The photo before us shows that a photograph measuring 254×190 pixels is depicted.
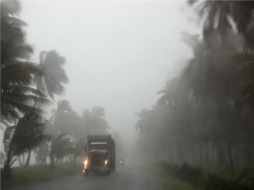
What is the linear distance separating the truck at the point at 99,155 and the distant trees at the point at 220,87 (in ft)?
28.8

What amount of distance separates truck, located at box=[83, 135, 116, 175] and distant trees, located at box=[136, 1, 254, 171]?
8772 millimetres

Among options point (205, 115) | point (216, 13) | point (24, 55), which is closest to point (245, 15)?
point (216, 13)

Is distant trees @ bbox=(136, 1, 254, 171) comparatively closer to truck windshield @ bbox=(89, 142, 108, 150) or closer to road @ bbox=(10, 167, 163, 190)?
road @ bbox=(10, 167, 163, 190)

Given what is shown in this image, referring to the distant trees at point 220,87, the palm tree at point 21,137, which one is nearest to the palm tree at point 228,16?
the distant trees at point 220,87

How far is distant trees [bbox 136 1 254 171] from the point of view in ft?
82.4

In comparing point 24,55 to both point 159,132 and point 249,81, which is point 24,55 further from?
point 159,132

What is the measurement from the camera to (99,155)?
4075cm

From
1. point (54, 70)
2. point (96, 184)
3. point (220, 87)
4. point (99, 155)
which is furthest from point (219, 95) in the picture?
point (54, 70)

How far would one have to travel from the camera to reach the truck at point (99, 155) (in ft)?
131

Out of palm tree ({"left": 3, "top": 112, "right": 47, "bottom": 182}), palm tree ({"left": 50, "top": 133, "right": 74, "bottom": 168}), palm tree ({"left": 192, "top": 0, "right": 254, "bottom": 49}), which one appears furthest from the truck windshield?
palm tree ({"left": 192, "top": 0, "right": 254, "bottom": 49})

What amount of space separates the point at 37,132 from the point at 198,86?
15.3 m

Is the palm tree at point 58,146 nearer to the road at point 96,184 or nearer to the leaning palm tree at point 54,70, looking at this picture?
the leaning palm tree at point 54,70

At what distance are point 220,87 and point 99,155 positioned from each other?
12.3 meters

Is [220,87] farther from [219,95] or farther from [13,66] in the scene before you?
[13,66]
